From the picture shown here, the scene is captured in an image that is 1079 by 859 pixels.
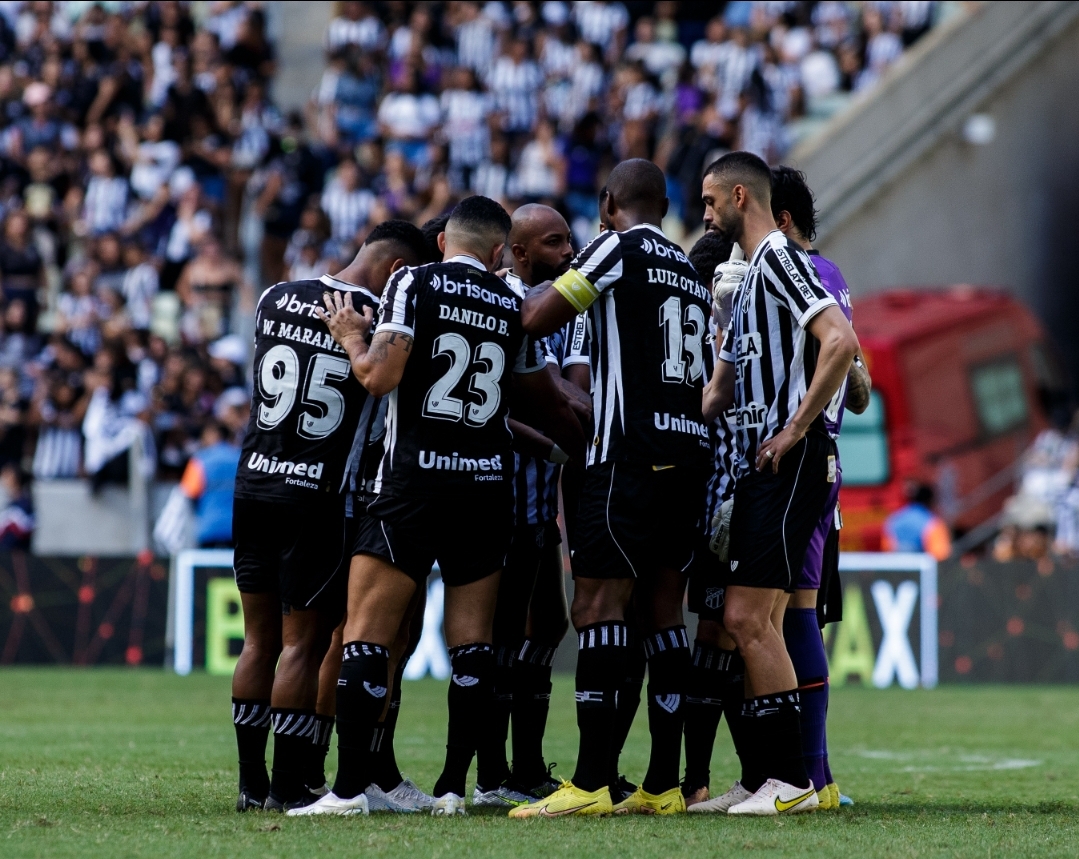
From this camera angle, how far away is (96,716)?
11938mm

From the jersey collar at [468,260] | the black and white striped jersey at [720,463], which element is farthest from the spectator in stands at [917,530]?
the jersey collar at [468,260]

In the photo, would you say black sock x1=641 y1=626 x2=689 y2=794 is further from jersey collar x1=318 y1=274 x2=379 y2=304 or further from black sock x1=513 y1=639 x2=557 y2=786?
jersey collar x1=318 y1=274 x2=379 y2=304

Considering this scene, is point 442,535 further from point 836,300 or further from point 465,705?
point 836,300

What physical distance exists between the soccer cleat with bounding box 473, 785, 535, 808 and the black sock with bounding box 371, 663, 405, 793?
399 millimetres

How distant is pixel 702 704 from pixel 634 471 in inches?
47.2

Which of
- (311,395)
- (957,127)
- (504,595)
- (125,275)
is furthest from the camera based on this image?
(957,127)

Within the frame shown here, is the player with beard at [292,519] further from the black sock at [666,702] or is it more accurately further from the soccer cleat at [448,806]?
the black sock at [666,702]

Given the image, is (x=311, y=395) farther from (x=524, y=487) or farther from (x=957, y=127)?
(x=957, y=127)

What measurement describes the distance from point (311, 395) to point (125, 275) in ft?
49.6

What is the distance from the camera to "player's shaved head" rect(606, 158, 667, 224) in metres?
7.15

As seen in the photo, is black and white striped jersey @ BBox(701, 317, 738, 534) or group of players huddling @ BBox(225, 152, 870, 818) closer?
group of players huddling @ BBox(225, 152, 870, 818)

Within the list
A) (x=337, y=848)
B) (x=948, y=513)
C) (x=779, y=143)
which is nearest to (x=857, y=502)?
(x=948, y=513)

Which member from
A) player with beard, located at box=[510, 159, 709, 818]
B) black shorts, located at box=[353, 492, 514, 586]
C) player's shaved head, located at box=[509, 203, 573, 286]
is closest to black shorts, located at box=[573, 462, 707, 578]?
player with beard, located at box=[510, 159, 709, 818]

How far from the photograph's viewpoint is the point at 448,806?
22.5 feet
